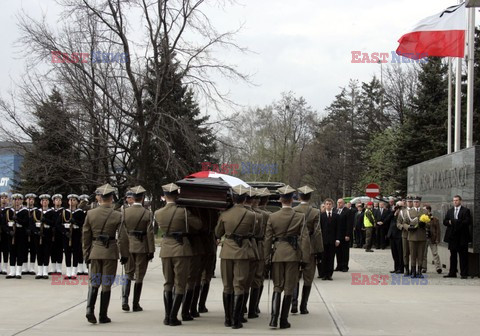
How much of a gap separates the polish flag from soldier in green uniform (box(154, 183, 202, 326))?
40.6ft

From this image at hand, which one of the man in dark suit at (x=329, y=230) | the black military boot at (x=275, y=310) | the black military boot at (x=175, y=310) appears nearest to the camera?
the black military boot at (x=275, y=310)

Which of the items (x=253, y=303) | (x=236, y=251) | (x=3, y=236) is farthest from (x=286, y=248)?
(x=3, y=236)

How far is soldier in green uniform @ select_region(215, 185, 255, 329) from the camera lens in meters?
9.93

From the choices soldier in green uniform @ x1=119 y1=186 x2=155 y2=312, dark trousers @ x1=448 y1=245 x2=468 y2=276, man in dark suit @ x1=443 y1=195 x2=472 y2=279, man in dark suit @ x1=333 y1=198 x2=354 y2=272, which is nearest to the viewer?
soldier in green uniform @ x1=119 y1=186 x2=155 y2=312

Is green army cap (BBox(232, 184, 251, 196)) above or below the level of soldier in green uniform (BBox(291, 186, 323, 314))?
above

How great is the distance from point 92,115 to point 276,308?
2131cm

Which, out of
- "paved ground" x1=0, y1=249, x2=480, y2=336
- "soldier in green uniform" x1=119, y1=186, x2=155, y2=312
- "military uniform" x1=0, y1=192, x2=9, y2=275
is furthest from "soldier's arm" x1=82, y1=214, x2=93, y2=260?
"military uniform" x1=0, y1=192, x2=9, y2=275

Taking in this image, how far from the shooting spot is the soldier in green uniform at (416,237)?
16891 mm

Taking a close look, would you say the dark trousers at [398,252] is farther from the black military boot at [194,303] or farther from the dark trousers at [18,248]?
the dark trousers at [18,248]

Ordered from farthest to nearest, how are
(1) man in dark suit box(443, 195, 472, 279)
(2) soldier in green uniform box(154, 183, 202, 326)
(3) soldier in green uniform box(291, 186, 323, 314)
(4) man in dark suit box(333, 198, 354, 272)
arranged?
(4) man in dark suit box(333, 198, 354, 272), (1) man in dark suit box(443, 195, 472, 279), (3) soldier in green uniform box(291, 186, 323, 314), (2) soldier in green uniform box(154, 183, 202, 326)

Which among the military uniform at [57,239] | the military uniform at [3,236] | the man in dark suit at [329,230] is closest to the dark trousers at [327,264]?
A: the man in dark suit at [329,230]

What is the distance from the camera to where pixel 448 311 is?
Result: 37.7 feet

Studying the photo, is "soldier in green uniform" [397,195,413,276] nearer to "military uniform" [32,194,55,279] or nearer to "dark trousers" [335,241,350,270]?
"dark trousers" [335,241,350,270]

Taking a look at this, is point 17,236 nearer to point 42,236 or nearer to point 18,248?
point 18,248
